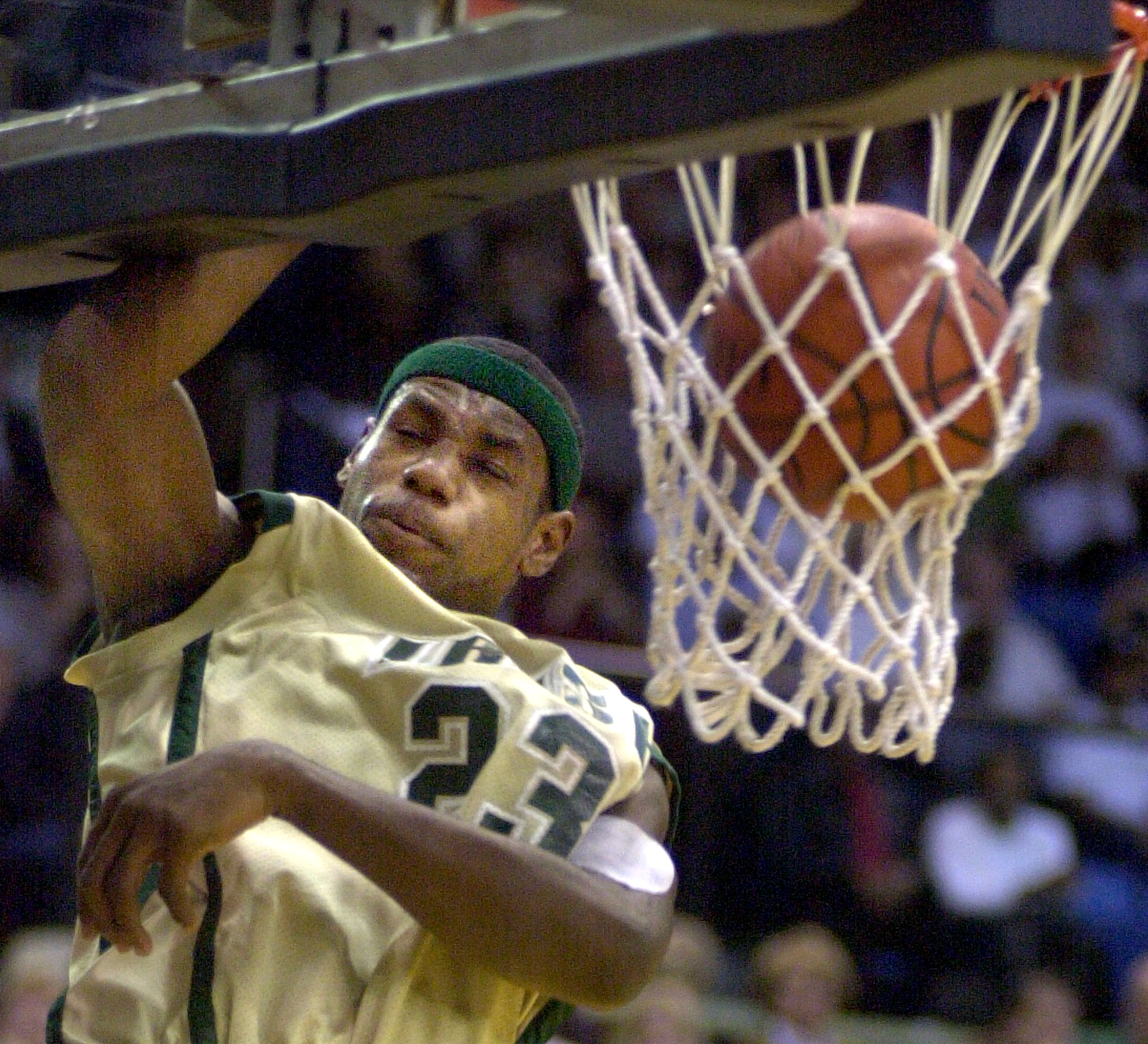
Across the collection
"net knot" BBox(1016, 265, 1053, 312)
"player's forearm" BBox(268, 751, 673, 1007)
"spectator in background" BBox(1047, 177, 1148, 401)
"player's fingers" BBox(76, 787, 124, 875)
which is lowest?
"spectator in background" BBox(1047, 177, 1148, 401)

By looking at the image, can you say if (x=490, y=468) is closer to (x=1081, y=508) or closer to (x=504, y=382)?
(x=504, y=382)

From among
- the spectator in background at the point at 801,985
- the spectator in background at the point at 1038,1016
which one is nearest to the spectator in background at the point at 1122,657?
the spectator in background at the point at 1038,1016

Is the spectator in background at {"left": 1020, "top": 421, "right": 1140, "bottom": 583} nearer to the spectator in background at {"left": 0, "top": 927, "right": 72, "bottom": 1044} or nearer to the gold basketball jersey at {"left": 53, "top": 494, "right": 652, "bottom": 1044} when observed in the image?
the spectator in background at {"left": 0, "top": 927, "right": 72, "bottom": 1044}

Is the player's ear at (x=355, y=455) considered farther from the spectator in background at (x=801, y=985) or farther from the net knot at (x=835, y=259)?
the spectator in background at (x=801, y=985)

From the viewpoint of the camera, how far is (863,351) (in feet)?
7.48

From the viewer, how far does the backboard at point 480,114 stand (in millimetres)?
1584

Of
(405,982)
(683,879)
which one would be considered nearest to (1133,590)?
(683,879)

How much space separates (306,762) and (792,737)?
3099mm

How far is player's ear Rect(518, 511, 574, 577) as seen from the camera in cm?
276

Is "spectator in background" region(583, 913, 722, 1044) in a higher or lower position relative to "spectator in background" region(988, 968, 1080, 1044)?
higher

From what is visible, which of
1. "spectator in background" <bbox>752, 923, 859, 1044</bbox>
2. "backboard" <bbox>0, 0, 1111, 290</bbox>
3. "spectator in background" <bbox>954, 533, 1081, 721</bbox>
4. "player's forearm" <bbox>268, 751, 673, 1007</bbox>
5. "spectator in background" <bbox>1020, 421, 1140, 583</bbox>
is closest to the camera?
"backboard" <bbox>0, 0, 1111, 290</bbox>

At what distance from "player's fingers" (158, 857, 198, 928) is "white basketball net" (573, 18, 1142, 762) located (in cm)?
65

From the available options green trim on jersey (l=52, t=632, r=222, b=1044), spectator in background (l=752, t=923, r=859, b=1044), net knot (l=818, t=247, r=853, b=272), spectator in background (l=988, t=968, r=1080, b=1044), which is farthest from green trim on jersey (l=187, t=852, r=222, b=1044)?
spectator in background (l=988, t=968, r=1080, b=1044)

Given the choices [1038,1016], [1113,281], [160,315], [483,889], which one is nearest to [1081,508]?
[1113,281]
